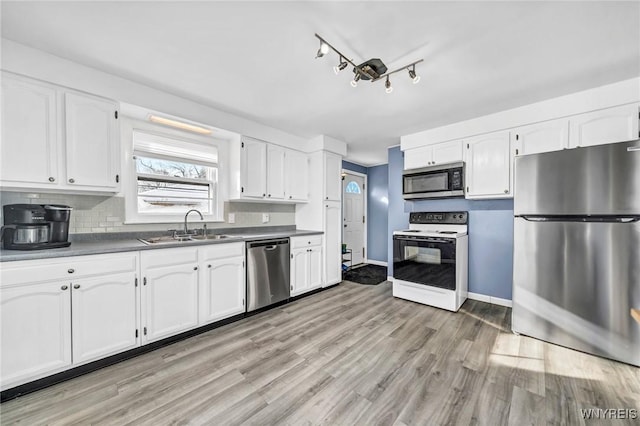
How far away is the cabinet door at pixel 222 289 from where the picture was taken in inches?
98.7

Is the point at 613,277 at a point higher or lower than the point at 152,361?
higher

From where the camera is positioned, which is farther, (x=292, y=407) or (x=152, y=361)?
(x=152, y=361)

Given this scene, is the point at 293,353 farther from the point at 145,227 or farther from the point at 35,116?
the point at 35,116

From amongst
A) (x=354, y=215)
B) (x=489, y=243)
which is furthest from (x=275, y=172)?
(x=489, y=243)

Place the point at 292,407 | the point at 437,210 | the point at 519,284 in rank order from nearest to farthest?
the point at 292,407
the point at 519,284
the point at 437,210

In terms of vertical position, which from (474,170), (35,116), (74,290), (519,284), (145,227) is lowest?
(519,284)

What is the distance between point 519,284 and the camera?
95.5 inches

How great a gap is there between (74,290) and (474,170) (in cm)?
419

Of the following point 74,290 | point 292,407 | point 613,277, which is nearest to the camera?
point 292,407

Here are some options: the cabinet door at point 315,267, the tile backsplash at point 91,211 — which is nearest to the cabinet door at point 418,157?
the cabinet door at point 315,267

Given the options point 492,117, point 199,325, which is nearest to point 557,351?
point 492,117

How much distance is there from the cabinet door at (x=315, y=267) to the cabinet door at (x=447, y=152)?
7.08 feet

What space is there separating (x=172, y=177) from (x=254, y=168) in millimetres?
970

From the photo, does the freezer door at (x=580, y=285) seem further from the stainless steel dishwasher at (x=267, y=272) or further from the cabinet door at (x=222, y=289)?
the cabinet door at (x=222, y=289)
